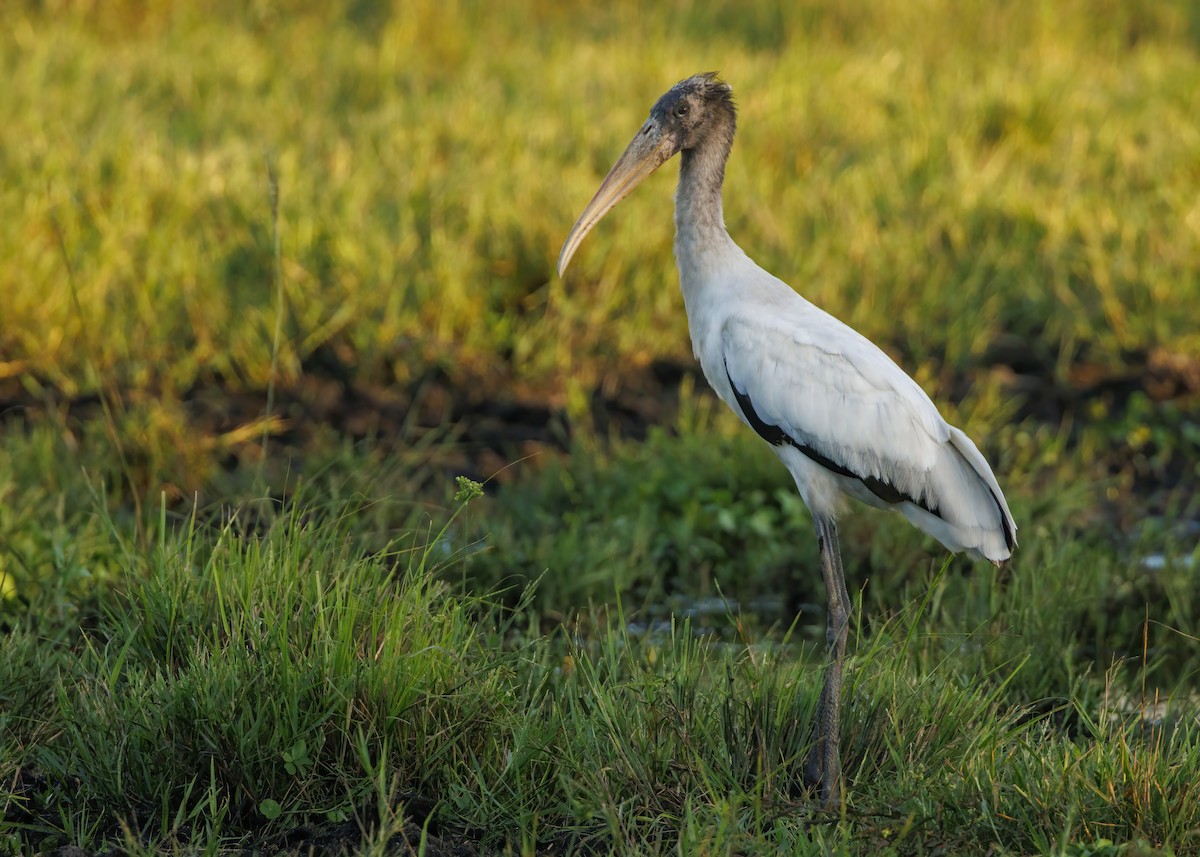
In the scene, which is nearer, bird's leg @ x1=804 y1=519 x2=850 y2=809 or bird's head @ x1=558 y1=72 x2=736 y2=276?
bird's leg @ x1=804 y1=519 x2=850 y2=809

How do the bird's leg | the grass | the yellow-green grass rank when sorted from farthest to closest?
the yellow-green grass
the bird's leg
the grass

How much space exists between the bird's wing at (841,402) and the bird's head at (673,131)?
0.58 m

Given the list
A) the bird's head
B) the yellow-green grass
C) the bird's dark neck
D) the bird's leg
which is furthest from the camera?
the yellow-green grass

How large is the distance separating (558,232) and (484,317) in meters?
0.51

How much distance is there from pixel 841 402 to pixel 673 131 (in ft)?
2.79

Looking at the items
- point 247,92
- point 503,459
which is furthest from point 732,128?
point 247,92

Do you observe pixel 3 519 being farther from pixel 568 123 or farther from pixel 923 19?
pixel 923 19

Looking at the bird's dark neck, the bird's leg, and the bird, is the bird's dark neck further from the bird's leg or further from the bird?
the bird's leg

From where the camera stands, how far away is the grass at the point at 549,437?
3092 millimetres

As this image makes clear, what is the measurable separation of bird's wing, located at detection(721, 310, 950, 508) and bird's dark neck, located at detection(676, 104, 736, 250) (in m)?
0.31

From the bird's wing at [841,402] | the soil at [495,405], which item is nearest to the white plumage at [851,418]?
the bird's wing at [841,402]

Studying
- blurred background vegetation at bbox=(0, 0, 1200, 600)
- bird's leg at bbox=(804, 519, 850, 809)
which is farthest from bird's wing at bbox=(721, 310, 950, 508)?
blurred background vegetation at bbox=(0, 0, 1200, 600)

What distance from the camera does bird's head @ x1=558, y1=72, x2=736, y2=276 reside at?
402 cm

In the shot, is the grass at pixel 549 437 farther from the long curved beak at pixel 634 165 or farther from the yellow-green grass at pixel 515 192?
the long curved beak at pixel 634 165
